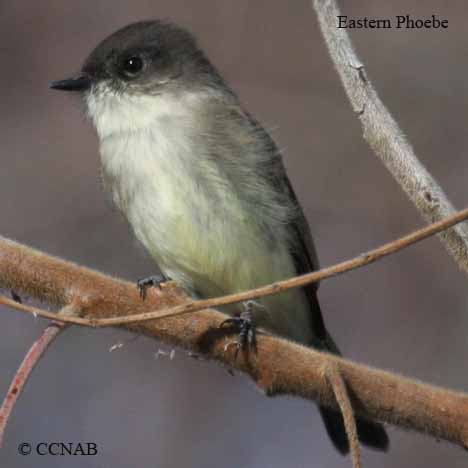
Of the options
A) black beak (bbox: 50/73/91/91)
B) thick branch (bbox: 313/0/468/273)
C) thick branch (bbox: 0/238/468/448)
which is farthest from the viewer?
black beak (bbox: 50/73/91/91)

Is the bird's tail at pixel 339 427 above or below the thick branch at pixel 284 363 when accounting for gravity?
below

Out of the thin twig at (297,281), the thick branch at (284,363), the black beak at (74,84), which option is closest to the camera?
the thin twig at (297,281)

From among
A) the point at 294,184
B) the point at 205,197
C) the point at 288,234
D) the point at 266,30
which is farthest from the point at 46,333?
the point at 266,30

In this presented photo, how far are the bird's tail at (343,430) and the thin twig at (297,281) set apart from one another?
3.01 ft

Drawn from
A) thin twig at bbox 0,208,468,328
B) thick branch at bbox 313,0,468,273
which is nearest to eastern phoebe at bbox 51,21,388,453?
thick branch at bbox 313,0,468,273

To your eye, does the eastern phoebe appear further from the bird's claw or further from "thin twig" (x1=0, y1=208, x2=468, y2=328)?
"thin twig" (x1=0, y1=208, x2=468, y2=328)

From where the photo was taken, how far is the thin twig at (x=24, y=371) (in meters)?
1.44

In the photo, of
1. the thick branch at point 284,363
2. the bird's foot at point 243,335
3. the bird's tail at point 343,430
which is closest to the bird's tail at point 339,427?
the bird's tail at point 343,430

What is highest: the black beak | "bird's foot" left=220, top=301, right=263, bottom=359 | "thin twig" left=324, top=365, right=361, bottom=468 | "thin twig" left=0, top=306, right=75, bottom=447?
"thin twig" left=0, top=306, right=75, bottom=447

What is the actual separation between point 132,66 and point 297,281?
2.10 metres

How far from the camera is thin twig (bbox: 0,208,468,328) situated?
1354 mm

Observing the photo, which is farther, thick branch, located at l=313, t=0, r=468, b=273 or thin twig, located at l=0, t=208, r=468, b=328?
thick branch, located at l=313, t=0, r=468, b=273

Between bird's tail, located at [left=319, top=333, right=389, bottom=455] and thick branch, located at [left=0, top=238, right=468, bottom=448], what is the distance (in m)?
0.54

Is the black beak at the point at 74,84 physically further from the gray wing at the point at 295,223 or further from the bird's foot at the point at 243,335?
the bird's foot at the point at 243,335
